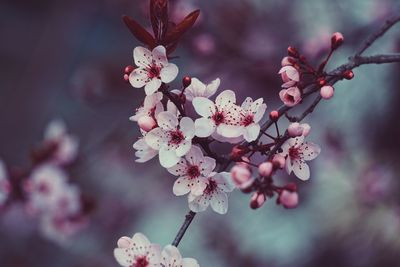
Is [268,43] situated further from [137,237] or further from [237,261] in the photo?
[137,237]

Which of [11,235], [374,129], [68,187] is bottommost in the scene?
[68,187]

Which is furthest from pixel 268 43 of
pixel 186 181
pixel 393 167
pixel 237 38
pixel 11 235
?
pixel 11 235

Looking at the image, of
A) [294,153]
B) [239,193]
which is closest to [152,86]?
[294,153]

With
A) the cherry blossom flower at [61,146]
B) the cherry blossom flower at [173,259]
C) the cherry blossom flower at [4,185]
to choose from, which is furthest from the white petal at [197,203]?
the cherry blossom flower at [61,146]

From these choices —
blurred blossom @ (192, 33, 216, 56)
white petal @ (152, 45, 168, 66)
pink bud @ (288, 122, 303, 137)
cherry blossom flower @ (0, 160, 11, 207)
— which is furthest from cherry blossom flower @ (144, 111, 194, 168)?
blurred blossom @ (192, 33, 216, 56)

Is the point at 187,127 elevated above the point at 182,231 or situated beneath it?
elevated above

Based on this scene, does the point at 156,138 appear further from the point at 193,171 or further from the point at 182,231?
the point at 182,231

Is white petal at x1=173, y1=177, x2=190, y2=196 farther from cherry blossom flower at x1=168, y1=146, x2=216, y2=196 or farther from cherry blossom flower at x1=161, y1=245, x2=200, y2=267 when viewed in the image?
cherry blossom flower at x1=161, y1=245, x2=200, y2=267
